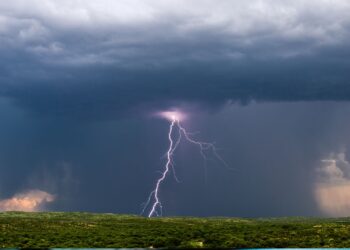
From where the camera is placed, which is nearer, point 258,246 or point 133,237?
point 258,246

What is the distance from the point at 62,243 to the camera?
10081 cm

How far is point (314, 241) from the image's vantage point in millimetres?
103938

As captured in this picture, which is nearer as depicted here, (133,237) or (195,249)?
(195,249)

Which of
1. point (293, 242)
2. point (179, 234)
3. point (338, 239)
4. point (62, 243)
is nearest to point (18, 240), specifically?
point (62, 243)

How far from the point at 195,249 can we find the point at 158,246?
8.42m

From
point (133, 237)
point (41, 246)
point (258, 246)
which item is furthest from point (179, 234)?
point (41, 246)

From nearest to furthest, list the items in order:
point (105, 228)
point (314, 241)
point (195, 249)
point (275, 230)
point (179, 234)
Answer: point (195, 249)
point (314, 241)
point (179, 234)
point (275, 230)
point (105, 228)

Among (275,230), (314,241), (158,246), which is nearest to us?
(158,246)

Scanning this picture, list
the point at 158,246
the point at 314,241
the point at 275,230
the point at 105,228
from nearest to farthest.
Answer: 1. the point at 158,246
2. the point at 314,241
3. the point at 275,230
4. the point at 105,228

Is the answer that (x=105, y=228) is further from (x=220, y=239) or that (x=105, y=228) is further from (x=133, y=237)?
(x=220, y=239)

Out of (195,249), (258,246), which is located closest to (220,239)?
(258,246)

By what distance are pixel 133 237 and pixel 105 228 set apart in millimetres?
20589

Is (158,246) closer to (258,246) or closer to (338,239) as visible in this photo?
(258,246)

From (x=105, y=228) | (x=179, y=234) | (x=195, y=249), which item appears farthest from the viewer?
(x=105, y=228)
